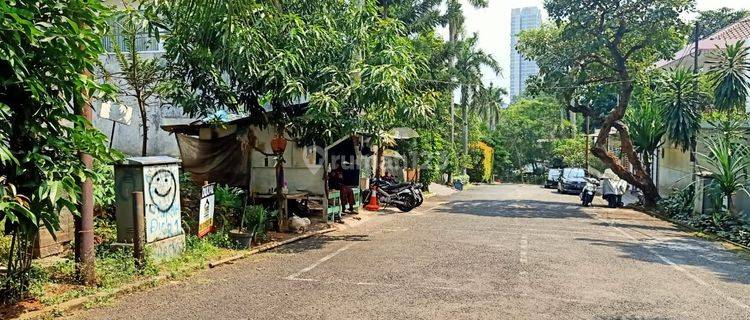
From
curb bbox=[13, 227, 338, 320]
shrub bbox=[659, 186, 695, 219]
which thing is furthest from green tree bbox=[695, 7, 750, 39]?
curb bbox=[13, 227, 338, 320]

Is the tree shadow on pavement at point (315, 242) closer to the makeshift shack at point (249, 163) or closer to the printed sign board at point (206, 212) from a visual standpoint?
the printed sign board at point (206, 212)

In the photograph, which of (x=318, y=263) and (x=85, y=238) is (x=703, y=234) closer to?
(x=318, y=263)

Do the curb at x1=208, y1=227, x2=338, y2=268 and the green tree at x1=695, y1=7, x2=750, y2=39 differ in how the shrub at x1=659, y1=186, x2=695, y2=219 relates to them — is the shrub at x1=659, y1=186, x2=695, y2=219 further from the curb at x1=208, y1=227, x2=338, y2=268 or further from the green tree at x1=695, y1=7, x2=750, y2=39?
the green tree at x1=695, y1=7, x2=750, y2=39

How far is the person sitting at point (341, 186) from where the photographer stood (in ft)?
48.4

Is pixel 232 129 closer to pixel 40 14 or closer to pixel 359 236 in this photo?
pixel 359 236

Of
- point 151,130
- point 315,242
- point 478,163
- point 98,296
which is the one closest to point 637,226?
point 315,242

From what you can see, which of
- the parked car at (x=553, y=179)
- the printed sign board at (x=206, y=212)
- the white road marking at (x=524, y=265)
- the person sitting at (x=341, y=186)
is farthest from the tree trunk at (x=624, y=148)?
the parked car at (x=553, y=179)

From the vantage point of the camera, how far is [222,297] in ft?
Answer: 20.6

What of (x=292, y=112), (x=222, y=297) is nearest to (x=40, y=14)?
(x=222, y=297)

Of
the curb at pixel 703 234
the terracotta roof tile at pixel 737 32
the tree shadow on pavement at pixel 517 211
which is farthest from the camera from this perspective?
the terracotta roof tile at pixel 737 32

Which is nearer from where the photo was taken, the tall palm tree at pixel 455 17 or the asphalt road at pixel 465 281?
the asphalt road at pixel 465 281

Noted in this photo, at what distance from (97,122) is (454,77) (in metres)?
21.4

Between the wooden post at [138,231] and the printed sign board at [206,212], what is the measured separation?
Result: 5.93 ft

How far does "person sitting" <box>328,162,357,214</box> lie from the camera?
1474 cm
